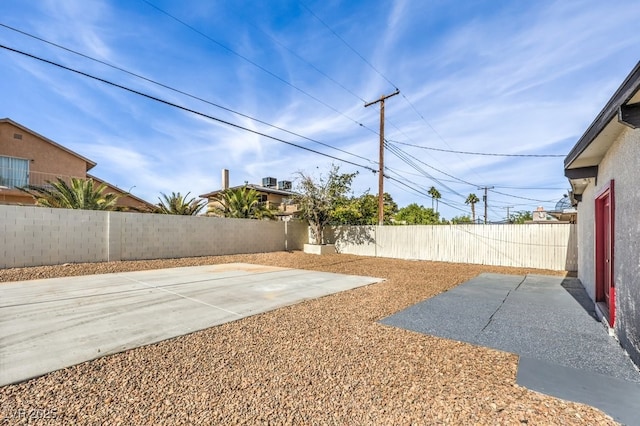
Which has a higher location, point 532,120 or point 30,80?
point 532,120

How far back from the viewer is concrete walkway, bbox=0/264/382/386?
3.26m

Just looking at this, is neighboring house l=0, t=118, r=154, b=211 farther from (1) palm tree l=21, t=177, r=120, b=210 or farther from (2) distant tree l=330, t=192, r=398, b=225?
(2) distant tree l=330, t=192, r=398, b=225

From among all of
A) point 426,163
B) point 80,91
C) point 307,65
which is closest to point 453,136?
point 426,163

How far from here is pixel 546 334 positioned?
Result: 3.97 metres

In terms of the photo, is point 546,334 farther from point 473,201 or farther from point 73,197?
point 473,201

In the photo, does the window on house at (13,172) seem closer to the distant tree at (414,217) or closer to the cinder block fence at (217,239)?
the cinder block fence at (217,239)

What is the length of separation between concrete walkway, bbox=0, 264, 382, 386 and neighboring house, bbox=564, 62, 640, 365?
4.55 metres

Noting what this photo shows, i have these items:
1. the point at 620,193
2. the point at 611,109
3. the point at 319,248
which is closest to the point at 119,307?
the point at 611,109

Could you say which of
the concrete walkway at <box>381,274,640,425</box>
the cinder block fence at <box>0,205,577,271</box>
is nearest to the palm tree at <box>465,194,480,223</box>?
the cinder block fence at <box>0,205,577,271</box>

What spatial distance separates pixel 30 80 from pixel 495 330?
10.6 meters

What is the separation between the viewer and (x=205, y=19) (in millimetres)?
7711

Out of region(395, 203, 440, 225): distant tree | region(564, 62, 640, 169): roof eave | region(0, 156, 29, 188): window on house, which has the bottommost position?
region(395, 203, 440, 225): distant tree

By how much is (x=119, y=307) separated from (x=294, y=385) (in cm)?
405

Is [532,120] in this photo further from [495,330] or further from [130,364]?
[130,364]
